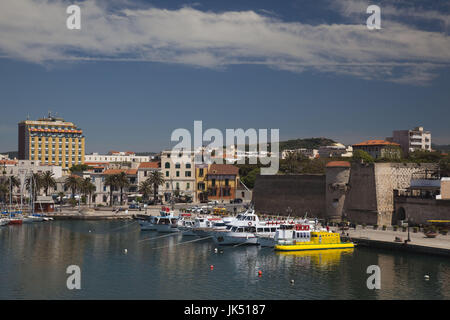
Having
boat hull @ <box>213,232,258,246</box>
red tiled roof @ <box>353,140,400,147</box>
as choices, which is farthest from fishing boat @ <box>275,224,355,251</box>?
red tiled roof @ <box>353,140,400,147</box>

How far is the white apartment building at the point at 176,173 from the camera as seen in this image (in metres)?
102

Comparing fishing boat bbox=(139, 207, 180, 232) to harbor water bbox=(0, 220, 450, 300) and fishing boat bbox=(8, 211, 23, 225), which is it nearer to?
harbor water bbox=(0, 220, 450, 300)

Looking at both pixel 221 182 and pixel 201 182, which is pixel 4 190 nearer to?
pixel 201 182

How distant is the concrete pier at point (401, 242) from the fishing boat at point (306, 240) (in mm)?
1913

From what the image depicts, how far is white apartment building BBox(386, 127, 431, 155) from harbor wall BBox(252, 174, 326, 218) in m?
87.7

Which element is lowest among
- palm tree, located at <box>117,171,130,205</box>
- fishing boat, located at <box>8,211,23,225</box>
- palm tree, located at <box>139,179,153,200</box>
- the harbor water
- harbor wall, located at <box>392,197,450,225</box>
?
the harbor water

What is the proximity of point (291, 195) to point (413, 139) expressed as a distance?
9512 cm

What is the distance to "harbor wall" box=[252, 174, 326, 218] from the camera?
71.4 metres

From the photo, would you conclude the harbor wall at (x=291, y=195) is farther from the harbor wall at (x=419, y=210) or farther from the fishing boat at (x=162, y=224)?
the fishing boat at (x=162, y=224)

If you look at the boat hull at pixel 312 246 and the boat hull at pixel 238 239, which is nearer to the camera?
the boat hull at pixel 312 246

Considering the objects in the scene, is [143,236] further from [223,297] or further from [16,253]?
[223,297]

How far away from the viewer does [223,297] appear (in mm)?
34000

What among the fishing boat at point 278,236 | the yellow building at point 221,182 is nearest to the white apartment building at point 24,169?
the yellow building at point 221,182
